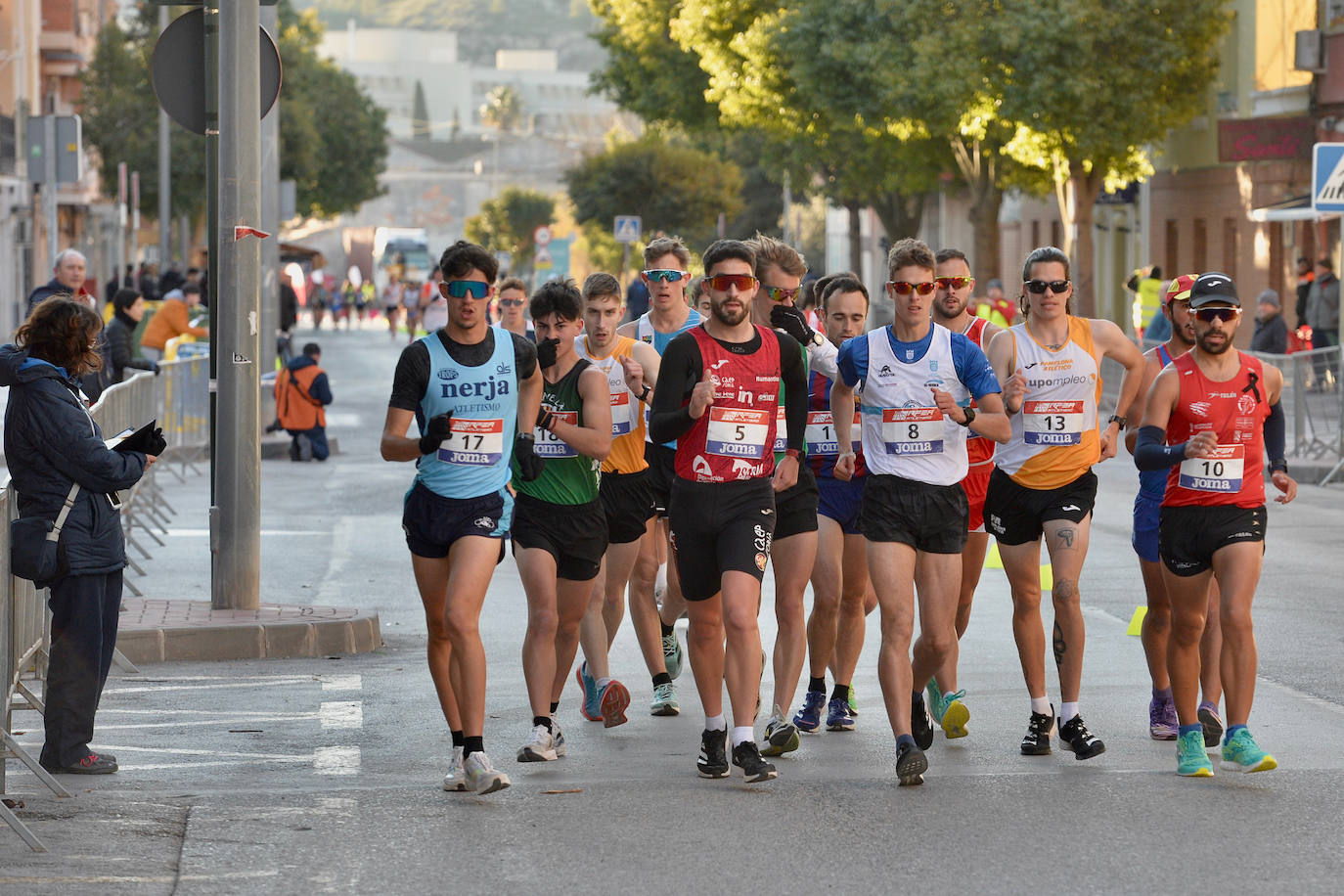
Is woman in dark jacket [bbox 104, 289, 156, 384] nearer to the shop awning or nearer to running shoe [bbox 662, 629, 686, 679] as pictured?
running shoe [bbox 662, 629, 686, 679]

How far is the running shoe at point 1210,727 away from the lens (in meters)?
8.20

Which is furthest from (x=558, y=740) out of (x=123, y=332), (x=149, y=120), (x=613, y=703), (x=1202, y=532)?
(x=149, y=120)

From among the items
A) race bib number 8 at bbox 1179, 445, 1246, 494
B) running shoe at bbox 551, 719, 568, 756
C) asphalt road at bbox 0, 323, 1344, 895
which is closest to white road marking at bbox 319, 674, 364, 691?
asphalt road at bbox 0, 323, 1344, 895

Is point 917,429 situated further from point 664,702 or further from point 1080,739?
point 664,702

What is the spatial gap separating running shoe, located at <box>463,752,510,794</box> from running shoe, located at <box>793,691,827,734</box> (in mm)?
1645

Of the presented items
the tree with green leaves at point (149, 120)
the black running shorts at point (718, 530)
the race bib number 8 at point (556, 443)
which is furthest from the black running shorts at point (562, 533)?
the tree with green leaves at point (149, 120)

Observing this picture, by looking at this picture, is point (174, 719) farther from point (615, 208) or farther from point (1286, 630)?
point (615, 208)

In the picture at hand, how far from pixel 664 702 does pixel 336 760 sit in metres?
1.57

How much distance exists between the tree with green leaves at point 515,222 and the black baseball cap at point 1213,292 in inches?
4641

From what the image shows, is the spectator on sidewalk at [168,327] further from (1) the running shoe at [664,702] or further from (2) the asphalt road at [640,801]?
(1) the running shoe at [664,702]

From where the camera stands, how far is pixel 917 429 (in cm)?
795

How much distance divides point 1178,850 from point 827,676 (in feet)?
11.8

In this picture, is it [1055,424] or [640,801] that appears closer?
[640,801]

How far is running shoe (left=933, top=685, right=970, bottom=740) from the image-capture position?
27.7 feet
